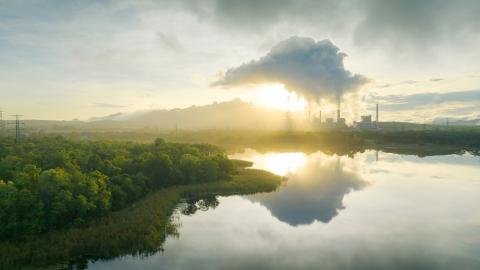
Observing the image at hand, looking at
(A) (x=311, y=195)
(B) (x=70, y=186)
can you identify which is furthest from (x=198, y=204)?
(A) (x=311, y=195)

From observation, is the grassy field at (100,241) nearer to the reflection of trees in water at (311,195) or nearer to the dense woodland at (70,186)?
the dense woodland at (70,186)

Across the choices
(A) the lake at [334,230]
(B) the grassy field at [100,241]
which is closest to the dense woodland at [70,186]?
(B) the grassy field at [100,241]

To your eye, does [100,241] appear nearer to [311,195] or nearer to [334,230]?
[334,230]

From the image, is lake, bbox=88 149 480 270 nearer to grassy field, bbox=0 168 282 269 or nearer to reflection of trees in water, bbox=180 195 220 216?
reflection of trees in water, bbox=180 195 220 216

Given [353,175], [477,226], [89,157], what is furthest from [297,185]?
[89,157]

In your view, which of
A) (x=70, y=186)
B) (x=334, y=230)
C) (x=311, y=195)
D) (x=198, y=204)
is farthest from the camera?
(x=311, y=195)
